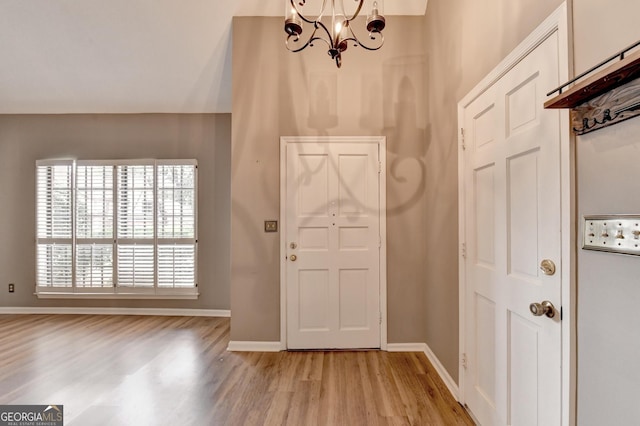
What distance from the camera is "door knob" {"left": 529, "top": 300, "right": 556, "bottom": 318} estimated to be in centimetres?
113

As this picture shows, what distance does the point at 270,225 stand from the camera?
9.06 ft

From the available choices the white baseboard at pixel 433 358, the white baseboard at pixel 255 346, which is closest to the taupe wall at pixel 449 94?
the white baseboard at pixel 433 358

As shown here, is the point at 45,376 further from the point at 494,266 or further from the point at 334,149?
the point at 494,266

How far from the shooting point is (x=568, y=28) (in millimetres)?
1058

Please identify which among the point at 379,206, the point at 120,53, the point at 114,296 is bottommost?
the point at 114,296

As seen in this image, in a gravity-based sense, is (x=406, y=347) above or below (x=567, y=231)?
below

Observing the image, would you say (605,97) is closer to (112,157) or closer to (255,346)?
(255,346)

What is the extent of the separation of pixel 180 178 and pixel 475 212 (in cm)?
365

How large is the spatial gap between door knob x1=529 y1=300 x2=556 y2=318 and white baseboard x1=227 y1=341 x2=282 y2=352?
2.21 metres

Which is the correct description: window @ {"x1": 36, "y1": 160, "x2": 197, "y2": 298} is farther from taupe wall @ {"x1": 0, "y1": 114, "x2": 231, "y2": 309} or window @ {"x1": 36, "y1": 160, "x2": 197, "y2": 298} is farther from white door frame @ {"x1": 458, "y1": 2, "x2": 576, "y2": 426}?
white door frame @ {"x1": 458, "y1": 2, "x2": 576, "y2": 426}
